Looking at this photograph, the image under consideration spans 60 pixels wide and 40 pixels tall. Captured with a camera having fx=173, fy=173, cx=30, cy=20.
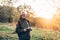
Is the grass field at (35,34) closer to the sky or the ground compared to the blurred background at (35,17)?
closer to the ground

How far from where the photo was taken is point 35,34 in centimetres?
223

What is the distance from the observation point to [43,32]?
2.25 metres

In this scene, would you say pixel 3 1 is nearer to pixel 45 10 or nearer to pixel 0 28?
pixel 0 28

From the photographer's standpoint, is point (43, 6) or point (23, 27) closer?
point (23, 27)

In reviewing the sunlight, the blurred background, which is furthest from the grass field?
the sunlight

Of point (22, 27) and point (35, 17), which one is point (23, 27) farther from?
point (35, 17)

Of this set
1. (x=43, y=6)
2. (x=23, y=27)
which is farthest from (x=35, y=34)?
(x=43, y=6)

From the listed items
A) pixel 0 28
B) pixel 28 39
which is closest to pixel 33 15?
pixel 28 39

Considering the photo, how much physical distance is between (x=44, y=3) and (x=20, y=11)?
341 millimetres

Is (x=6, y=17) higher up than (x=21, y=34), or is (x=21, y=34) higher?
(x=6, y=17)

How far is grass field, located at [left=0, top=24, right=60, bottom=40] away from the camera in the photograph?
222cm

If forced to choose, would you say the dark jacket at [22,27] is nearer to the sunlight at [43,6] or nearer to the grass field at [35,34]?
the grass field at [35,34]

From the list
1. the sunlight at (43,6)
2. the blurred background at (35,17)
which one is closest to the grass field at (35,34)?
the blurred background at (35,17)

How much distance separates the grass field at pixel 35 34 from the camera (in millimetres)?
2219
